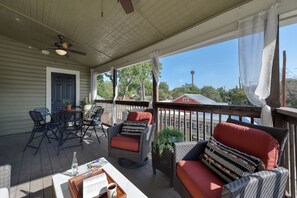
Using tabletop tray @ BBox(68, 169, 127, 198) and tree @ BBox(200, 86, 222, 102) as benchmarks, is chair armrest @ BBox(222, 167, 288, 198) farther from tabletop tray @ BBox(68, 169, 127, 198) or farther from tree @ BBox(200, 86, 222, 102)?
tree @ BBox(200, 86, 222, 102)

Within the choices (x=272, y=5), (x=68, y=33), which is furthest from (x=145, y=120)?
(x=68, y=33)

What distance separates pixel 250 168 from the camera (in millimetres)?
1279

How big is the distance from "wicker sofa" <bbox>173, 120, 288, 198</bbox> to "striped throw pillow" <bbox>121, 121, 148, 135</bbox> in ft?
3.74

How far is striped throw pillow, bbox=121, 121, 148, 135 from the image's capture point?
2779 mm

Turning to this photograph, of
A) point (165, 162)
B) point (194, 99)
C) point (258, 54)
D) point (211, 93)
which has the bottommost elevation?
point (165, 162)

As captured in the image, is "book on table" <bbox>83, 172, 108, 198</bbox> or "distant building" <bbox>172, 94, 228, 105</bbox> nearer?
"book on table" <bbox>83, 172, 108, 198</bbox>

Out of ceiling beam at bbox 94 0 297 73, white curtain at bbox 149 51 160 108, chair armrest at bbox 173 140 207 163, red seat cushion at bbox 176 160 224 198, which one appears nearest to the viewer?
red seat cushion at bbox 176 160 224 198

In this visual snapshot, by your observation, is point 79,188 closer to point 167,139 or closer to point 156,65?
point 167,139

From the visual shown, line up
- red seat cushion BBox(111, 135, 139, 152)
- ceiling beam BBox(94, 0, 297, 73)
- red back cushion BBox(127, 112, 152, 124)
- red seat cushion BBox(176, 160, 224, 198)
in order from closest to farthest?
red seat cushion BBox(176, 160, 224, 198)
ceiling beam BBox(94, 0, 297, 73)
red seat cushion BBox(111, 135, 139, 152)
red back cushion BBox(127, 112, 152, 124)

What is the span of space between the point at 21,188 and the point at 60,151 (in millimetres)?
1319

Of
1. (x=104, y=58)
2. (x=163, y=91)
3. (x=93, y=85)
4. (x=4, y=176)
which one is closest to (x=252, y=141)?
(x=4, y=176)

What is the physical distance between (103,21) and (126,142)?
8.48ft

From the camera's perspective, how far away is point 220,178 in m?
1.43

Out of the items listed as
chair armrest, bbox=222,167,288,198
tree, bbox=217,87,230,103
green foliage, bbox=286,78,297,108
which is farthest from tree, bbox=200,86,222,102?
chair armrest, bbox=222,167,288,198
